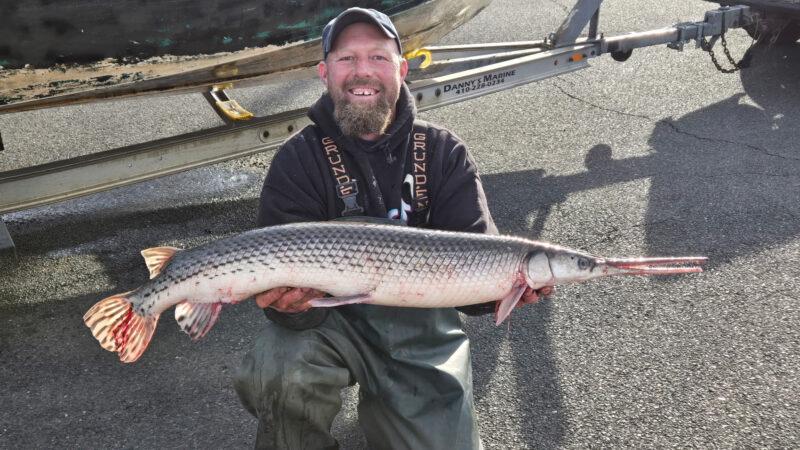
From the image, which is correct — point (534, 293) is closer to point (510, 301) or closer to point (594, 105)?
point (510, 301)

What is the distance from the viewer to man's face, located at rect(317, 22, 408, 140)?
2.99 m

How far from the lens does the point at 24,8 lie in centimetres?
375

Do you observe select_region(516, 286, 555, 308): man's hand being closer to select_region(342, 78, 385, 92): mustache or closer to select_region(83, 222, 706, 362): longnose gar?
select_region(83, 222, 706, 362): longnose gar

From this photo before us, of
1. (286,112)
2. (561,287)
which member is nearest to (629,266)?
(561,287)

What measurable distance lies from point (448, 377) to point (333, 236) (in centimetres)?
70

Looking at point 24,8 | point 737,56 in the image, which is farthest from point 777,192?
point 24,8

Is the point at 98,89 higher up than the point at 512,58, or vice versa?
the point at 98,89

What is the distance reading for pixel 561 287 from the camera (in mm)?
4203

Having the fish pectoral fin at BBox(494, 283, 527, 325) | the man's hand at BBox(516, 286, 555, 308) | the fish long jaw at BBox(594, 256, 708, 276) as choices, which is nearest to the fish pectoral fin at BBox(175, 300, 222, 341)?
the fish pectoral fin at BBox(494, 283, 527, 325)

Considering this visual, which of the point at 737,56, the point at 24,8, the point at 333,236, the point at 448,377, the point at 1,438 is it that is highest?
the point at 24,8

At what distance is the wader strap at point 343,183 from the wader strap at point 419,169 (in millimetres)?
238

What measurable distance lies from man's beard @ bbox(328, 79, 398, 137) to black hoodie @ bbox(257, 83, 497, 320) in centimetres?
4

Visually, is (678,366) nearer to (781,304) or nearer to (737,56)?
(781,304)

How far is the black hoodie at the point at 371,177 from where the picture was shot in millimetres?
2967
